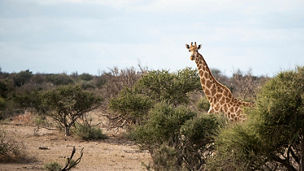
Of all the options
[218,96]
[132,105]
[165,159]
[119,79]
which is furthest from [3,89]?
[165,159]

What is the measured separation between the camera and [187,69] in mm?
15945

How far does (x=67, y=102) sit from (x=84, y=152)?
385cm

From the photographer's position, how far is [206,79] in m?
12.0

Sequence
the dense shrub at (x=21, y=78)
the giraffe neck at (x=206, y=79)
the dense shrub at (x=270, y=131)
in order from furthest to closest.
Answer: the dense shrub at (x=21, y=78) < the giraffe neck at (x=206, y=79) < the dense shrub at (x=270, y=131)

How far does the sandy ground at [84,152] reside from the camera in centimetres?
1155

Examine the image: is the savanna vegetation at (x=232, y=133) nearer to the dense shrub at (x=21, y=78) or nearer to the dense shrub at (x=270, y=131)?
the dense shrub at (x=270, y=131)

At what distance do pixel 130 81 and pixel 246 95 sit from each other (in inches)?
176

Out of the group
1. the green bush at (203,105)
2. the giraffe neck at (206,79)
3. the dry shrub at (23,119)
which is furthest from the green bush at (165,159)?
the dry shrub at (23,119)

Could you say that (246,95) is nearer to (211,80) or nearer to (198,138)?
(211,80)

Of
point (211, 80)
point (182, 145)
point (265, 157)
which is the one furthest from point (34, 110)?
point (265, 157)

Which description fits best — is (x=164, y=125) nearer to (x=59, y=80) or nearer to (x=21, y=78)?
(x=59, y=80)

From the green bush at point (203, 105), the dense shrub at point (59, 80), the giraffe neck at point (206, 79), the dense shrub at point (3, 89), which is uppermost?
the dense shrub at point (59, 80)

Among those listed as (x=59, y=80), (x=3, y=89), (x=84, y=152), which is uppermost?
(x=59, y=80)

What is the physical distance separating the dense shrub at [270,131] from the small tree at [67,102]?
32.1 feet
